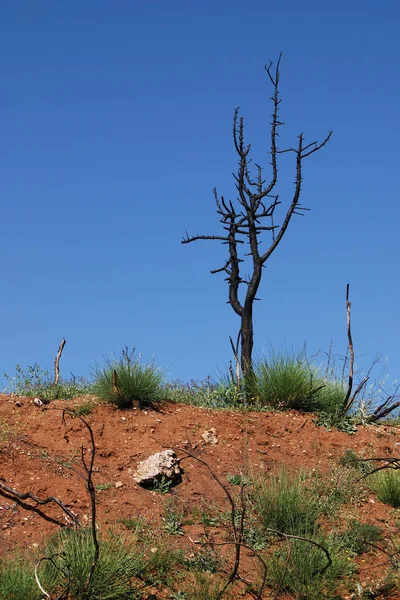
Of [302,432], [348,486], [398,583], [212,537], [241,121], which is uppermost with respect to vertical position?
[241,121]

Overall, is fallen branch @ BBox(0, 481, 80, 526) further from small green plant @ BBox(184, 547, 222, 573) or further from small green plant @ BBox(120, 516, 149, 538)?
small green plant @ BBox(184, 547, 222, 573)

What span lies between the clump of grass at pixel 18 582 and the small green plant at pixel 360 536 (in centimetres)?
320

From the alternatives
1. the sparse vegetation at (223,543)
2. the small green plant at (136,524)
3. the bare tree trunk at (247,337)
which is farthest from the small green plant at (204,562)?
the bare tree trunk at (247,337)

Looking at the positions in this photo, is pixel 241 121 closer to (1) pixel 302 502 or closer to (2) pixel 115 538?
(1) pixel 302 502

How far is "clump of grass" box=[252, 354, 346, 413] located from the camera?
11102mm

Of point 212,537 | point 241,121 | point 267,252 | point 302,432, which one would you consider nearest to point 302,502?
point 212,537

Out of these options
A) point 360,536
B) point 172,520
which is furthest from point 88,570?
point 360,536

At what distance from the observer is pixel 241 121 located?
1398 centimetres

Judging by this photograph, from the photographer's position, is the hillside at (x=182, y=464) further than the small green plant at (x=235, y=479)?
No

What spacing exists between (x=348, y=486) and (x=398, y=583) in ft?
6.14

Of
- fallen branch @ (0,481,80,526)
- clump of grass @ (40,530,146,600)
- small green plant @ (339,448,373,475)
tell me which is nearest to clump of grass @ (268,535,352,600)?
clump of grass @ (40,530,146,600)

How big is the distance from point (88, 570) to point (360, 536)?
306 cm

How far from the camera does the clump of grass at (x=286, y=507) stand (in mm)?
7660

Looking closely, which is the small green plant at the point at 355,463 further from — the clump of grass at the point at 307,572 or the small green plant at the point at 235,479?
the clump of grass at the point at 307,572
